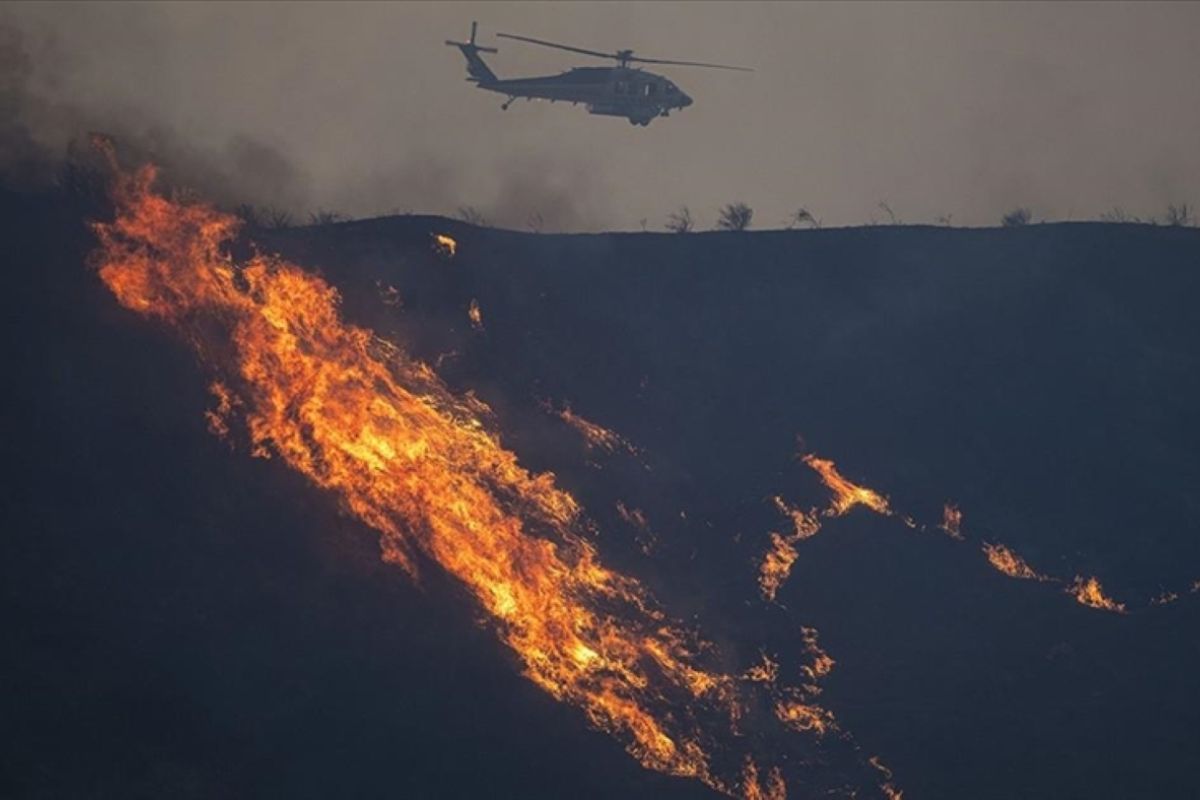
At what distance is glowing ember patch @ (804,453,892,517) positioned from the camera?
57344 millimetres

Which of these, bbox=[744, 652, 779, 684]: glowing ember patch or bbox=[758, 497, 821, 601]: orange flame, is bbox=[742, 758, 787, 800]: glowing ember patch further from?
bbox=[758, 497, 821, 601]: orange flame

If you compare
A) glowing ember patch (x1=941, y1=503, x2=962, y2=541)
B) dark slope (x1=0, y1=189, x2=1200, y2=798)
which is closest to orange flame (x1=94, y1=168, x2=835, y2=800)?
dark slope (x1=0, y1=189, x2=1200, y2=798)

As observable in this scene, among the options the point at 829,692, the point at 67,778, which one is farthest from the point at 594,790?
the point at 67,778

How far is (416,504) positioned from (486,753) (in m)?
7.85

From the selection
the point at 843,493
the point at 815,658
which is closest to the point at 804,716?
the point at 815,658

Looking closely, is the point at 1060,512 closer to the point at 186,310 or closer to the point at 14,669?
the point at 186,310

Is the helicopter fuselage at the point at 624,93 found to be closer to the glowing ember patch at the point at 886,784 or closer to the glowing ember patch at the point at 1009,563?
the glowing ember patch at the point at 1009,563

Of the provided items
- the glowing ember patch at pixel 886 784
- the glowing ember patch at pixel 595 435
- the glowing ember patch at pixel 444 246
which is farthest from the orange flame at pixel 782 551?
the glowing ember patch at pixel 444 246

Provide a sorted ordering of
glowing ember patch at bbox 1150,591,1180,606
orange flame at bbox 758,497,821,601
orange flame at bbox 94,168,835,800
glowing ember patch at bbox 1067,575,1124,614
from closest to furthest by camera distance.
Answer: orange flame at bbox 94,168,835,800, orange flame at bbox 758,497,821,601, glowing ember patch at bbox 1067,575,1124,614, glowing ember patch at bbox 1150,591,1180,606

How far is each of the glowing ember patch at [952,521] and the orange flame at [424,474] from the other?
34.9 feet

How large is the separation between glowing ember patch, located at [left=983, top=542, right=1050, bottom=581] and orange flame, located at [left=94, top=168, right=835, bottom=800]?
1079 centimetres

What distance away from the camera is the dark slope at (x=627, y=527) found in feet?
156

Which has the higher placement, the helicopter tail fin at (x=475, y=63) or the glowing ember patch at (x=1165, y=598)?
the helicopter tail fin at (x=475, y=63)

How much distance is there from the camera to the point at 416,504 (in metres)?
51.3
